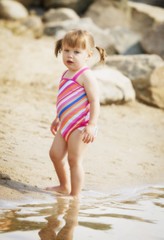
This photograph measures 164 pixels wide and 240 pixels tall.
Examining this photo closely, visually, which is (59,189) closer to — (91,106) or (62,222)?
(91,106)

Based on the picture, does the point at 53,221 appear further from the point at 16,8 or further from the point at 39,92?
the point at 16,8

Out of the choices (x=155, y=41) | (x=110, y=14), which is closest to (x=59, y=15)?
(x=110, y=14)

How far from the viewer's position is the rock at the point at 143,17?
13.5m

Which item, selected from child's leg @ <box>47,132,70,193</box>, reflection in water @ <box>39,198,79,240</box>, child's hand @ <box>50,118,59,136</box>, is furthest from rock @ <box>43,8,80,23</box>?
reflection in water @ <box>39,198,79,240</box>

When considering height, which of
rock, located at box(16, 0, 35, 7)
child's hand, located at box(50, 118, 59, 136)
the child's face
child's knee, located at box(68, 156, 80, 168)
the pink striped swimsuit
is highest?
rock, located at box(16, 0, 35, 7)

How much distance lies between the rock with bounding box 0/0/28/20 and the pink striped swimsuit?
9.89m

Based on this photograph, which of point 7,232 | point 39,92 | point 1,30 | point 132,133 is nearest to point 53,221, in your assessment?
point 7,232

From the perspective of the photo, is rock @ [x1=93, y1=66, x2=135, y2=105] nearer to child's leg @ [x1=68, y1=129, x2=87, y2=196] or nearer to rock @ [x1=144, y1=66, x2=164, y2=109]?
rock @ [x1=144, y1=66, x2=164, y2=109]

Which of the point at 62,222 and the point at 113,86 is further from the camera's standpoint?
the point at 113,86

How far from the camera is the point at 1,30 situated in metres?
11.1

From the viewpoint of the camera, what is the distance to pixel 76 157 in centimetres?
359

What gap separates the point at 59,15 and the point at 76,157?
34.0ft

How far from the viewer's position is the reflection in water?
2604mm

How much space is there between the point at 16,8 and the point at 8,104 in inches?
290
